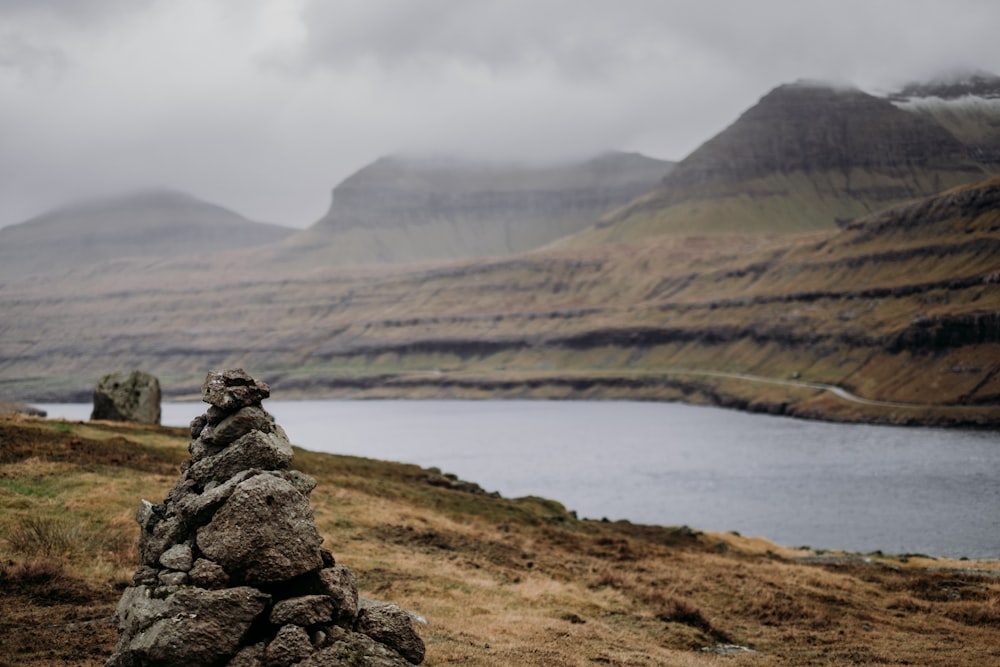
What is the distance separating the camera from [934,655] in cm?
2584

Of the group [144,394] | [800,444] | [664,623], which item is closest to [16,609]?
[664,623]

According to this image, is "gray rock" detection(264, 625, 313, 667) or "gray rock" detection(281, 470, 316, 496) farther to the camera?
"gray rock" detection(281, 470, 316, 496)

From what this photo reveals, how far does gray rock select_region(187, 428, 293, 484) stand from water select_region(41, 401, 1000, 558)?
59963 mm

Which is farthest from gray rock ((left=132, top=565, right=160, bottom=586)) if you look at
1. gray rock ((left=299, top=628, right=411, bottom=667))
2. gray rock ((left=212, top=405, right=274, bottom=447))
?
gray rock ((left=299, top=628, right=411, bottom=667))

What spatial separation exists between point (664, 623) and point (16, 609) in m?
18.2

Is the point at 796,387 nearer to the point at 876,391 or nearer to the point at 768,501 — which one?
the point at 876,391

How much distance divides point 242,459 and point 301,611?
3.37m

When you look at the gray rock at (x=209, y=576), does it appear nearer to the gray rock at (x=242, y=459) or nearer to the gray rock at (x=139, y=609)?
the gray rock at (x=139, y=609)

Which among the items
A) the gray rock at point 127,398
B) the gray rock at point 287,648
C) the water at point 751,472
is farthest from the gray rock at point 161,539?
the water at point 751,472

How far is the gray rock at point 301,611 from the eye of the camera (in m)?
15.1

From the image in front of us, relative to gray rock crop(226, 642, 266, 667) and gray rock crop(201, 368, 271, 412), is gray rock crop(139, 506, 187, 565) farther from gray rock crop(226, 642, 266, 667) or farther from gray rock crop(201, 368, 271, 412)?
gray rock crop(226, 642, 266, 667)

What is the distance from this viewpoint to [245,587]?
15.1m

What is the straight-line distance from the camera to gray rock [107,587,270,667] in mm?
14656

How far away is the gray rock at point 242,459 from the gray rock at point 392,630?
3.30 meters
